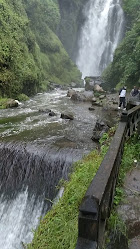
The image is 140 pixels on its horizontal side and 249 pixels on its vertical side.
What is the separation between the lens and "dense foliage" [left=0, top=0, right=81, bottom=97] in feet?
68.7

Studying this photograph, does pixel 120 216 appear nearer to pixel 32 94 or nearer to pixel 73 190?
pixel 73 190

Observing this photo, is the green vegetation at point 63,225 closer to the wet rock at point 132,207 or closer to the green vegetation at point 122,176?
the green vegetation at point 122,176

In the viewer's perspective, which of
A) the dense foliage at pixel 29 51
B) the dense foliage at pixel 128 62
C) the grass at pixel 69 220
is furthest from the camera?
the dense foliage at pixel 128 62

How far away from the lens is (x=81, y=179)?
18.1 feet

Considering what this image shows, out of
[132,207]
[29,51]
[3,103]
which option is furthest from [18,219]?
[29,51]

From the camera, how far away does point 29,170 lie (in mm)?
7871

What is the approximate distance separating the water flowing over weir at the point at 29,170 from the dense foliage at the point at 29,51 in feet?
36.0

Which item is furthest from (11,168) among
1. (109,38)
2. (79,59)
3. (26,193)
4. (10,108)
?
(79,59)

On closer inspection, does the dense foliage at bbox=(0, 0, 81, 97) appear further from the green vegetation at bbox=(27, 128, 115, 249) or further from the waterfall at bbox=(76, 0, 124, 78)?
the green vegetation at bbox=(27, 128, 115, 249)

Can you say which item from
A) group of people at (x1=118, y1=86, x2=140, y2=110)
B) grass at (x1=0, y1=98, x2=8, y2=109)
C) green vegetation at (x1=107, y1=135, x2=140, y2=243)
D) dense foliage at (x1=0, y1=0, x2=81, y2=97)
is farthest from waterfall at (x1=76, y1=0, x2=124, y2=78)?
green vegetation at (x1=107, y1=135, x2=140, y2=243)

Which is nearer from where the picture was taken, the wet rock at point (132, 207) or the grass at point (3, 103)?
the wet rock at point (132, 207)

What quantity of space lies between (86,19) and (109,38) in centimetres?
1307

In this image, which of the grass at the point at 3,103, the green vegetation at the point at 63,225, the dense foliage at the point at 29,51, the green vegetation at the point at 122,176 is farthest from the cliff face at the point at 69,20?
the green vegetation at the point at 63,225

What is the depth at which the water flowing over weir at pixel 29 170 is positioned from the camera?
21.8 ft
